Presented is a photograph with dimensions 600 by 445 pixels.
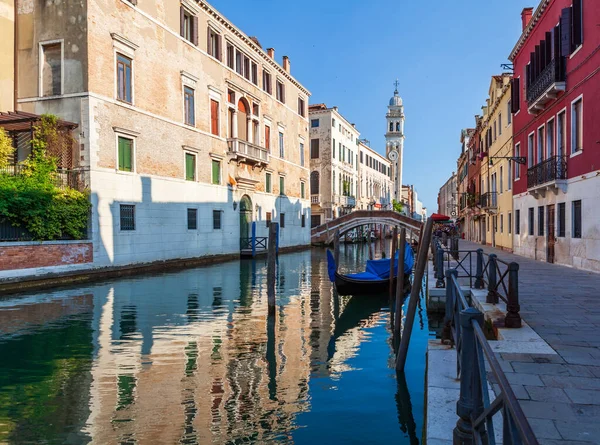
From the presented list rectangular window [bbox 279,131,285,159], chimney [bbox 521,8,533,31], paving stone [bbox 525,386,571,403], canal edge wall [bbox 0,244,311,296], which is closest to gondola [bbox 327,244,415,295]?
canal edge wall [bbox 0,244,311,296]

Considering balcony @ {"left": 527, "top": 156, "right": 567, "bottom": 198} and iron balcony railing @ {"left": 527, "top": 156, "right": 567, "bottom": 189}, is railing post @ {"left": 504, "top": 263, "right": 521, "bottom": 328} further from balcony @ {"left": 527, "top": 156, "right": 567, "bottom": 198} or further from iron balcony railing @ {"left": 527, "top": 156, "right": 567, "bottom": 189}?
iron balcony railing @ {"left": 527, "top": 156, "right": 567, "bottom": 189}

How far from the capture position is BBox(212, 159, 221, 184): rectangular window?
22714mm

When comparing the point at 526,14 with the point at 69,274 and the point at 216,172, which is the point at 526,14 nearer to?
the point at 216,172

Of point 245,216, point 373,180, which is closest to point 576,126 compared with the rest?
point 245,216

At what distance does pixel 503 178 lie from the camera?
76.5 feet

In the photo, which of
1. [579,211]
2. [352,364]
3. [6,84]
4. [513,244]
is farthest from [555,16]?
[6,84]

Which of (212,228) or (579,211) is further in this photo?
(212,228)

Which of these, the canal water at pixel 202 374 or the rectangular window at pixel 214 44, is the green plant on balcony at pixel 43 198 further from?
the rectangular window at pixel 214 44

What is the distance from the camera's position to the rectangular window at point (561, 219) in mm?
14017

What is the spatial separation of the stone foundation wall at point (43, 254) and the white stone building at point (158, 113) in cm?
57

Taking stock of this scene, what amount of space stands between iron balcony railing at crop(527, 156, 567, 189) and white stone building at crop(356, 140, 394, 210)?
37.6m

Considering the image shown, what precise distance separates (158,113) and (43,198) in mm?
6315

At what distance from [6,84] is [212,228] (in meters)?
9.69

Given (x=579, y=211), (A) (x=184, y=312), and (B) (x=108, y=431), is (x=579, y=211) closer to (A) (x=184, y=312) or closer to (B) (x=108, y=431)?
(A) (x=184, y=312)
